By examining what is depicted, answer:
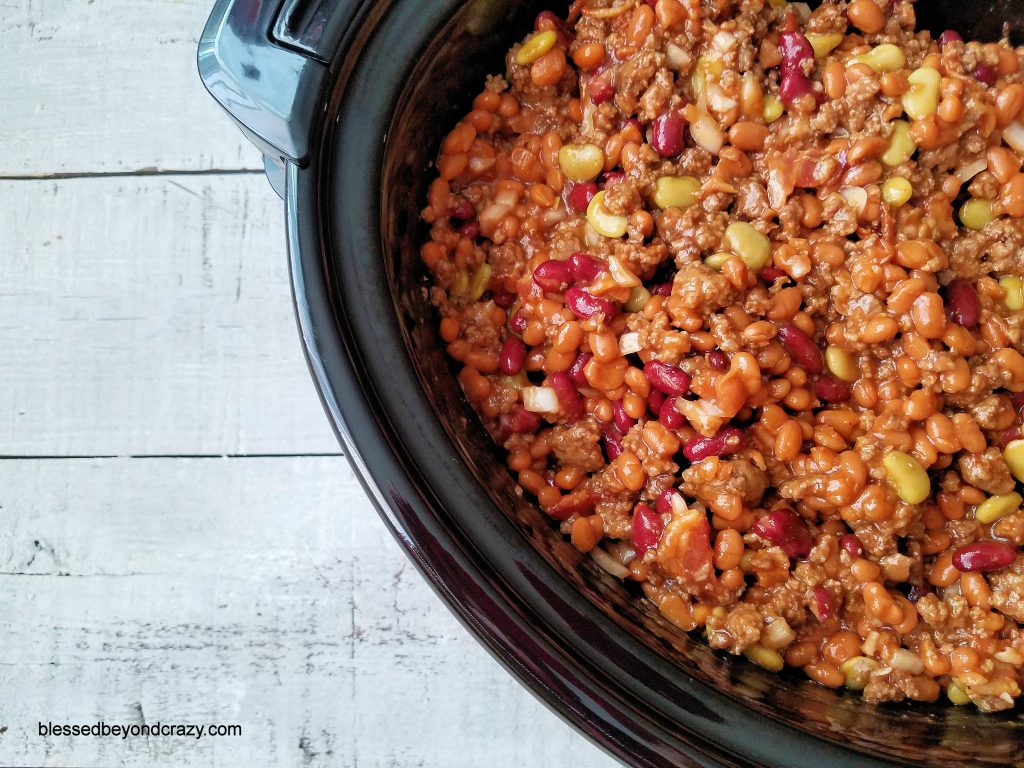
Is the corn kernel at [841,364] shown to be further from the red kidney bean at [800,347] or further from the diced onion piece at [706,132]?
the diced onion piece at [706,132]

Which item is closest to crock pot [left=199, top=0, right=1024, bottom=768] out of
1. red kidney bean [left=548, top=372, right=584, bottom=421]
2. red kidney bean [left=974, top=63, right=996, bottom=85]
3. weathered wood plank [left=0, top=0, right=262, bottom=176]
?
red kidney bean [left=548, top=372, right=584, bottom=421]

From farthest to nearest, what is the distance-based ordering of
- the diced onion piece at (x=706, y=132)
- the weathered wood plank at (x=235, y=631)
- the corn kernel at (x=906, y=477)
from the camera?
the weathered wood plank at (x=235, y=631)
the diced onion piece at (x=706, y=132)
the corn kernel at (x=906, y=477)

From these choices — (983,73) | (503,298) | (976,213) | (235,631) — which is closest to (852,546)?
(976,213)

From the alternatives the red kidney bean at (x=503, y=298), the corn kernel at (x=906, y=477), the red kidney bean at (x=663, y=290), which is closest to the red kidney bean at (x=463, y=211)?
the red kidney bean at (x=503, y=298)

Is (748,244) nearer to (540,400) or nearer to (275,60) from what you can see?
(540,400)

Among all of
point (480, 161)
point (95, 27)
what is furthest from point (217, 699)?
point (95, 27)

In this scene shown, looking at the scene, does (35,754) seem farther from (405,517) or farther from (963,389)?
(963,389)
